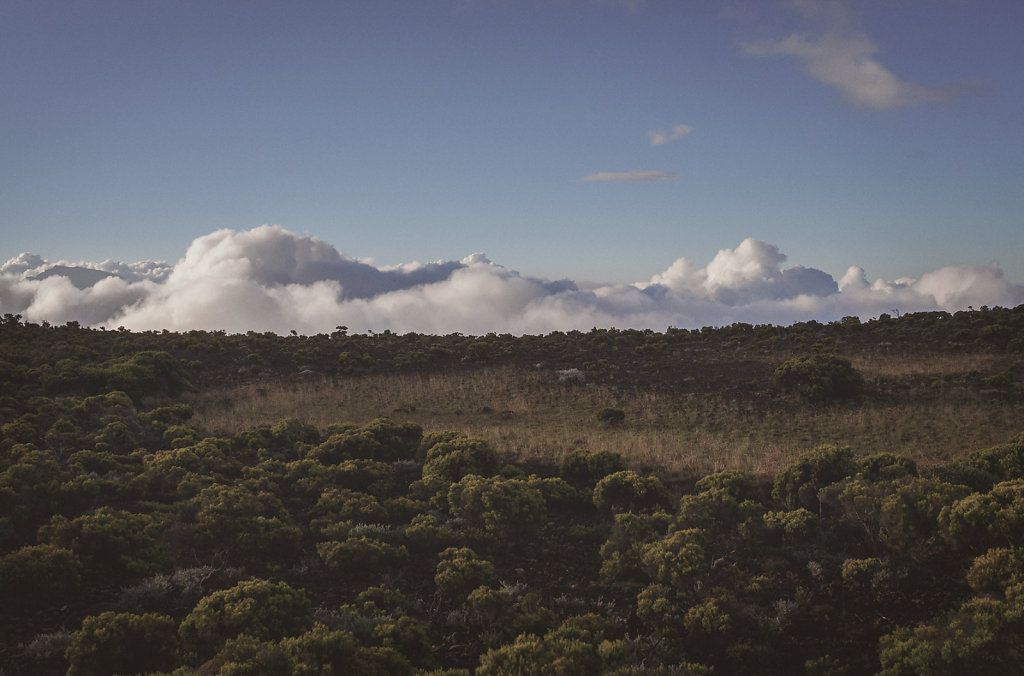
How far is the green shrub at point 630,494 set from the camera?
42.6 feet

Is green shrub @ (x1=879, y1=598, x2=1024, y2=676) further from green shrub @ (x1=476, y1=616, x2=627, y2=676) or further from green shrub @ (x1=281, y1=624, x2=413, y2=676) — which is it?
green shrub @ (x1=281, y1=624, x2=413, y2=676)

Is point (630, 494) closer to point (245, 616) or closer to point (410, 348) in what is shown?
point (245, 616)

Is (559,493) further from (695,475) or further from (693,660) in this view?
(693,660)

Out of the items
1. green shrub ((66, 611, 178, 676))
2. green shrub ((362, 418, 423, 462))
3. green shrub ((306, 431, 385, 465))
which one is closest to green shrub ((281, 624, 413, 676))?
green shrub ((66, 611, 178, 676))

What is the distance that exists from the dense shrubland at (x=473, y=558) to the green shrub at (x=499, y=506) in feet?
0.18

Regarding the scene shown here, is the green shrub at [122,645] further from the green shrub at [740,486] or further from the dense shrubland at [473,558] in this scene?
the green shrub at [740,486]

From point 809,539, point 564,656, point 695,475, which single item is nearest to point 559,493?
point 695,475

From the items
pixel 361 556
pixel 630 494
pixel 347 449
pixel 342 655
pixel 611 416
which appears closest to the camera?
pixel 342 655

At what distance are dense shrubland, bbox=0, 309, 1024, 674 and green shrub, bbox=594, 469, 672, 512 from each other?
0.20 feet

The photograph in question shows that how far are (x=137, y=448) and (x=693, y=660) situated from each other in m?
15.5

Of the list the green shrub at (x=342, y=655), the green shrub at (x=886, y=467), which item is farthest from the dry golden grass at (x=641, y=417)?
the green shrub at (x=342, y=655)

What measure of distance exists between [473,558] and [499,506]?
198 centimetres

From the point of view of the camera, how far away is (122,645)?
24.1ft

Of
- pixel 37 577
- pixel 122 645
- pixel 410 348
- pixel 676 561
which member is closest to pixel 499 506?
pixel 676 561
